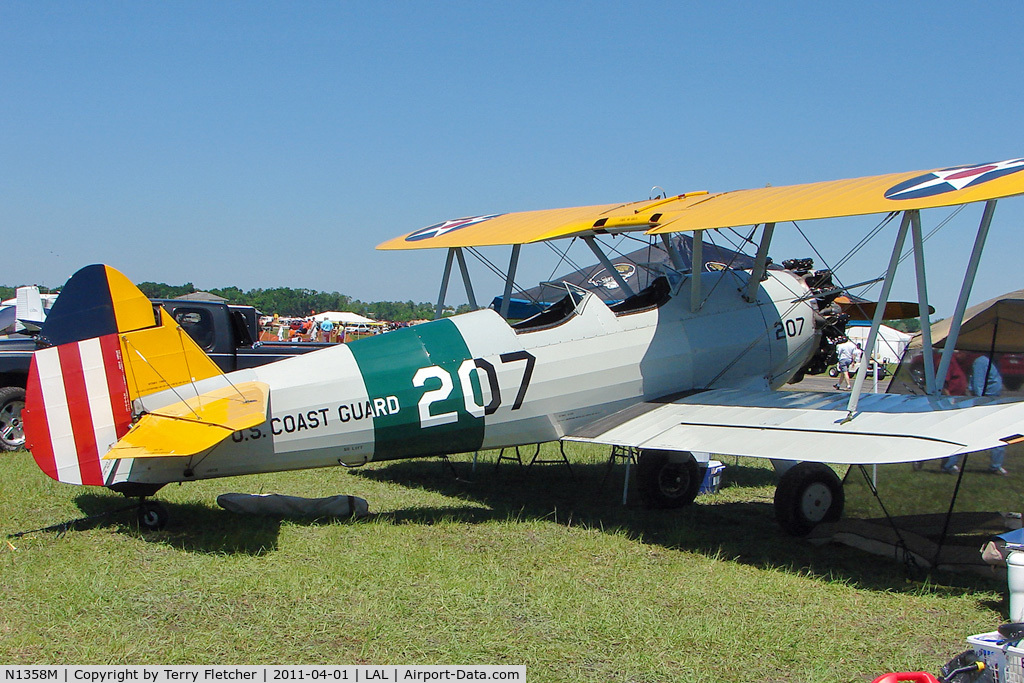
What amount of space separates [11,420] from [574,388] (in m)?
6.65

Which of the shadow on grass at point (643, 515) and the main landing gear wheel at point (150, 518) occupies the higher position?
the main landing gear wheel at point (150, 518)

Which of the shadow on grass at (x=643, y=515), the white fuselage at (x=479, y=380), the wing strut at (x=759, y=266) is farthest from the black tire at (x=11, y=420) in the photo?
the wing strut at (x=759, y=266)

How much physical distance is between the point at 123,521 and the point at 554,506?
341 cm

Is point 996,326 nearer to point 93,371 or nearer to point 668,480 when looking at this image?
point 668,480

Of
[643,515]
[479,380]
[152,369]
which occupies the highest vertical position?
[152,369]

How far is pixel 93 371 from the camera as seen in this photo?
5.32 m

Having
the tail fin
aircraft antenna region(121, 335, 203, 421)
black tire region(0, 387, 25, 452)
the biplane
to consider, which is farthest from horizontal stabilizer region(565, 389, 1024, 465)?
black tire region(0, 387, 25, 452)

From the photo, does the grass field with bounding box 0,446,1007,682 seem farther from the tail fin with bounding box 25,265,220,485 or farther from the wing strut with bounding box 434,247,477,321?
the wing strut with bounding box 434,247,477,321

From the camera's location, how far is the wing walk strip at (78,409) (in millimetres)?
5195

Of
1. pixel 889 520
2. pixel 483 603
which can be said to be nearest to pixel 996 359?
pixel 889 520

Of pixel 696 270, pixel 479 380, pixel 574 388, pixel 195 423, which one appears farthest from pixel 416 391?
pixel 696 270

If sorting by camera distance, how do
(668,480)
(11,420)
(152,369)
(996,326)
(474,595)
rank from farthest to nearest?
(11,420), (668,480), (996,326), (152,369), (474,595)

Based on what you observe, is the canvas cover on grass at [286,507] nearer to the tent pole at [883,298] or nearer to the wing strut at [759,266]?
the tent pole at [883,298]

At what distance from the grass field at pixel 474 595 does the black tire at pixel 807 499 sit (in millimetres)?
201
